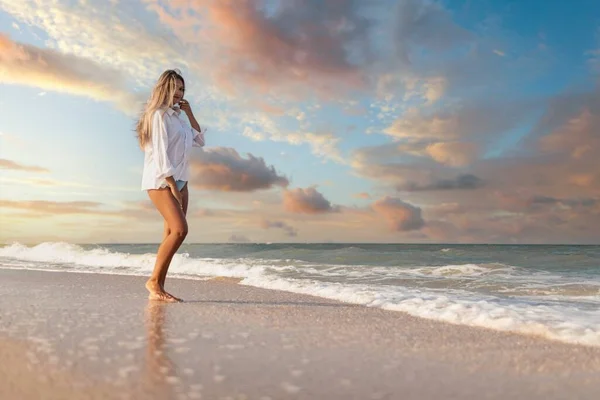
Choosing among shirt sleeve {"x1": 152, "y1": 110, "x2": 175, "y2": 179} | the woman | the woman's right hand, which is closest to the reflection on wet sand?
the woman

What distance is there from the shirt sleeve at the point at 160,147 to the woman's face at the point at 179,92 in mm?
256

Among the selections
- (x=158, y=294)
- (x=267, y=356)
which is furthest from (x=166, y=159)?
(x=267, y=356)

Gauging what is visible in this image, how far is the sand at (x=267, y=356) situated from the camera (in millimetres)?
2459

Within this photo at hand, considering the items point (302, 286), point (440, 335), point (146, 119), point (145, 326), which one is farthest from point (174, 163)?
point (440, 335)

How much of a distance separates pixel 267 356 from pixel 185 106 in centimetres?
340

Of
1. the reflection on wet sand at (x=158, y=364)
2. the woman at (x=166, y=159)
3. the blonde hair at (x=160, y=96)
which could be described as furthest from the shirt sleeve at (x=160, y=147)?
the reflection on wet sand at (x=158, y=364)

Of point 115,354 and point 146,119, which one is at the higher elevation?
point 146,119

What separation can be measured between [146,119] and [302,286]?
3.06 metres

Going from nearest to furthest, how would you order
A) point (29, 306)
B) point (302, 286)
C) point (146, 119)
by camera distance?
point (29, 306), point (146, 119), point (302, 286)

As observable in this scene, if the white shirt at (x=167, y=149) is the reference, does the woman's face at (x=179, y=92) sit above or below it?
above

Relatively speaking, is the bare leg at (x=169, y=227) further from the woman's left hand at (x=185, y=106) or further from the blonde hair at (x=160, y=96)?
the woman's left hand at (x=185, y=106)

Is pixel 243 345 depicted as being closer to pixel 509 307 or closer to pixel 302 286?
pixel 509 307

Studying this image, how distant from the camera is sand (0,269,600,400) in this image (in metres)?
2.46

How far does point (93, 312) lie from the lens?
4609 millimetres
